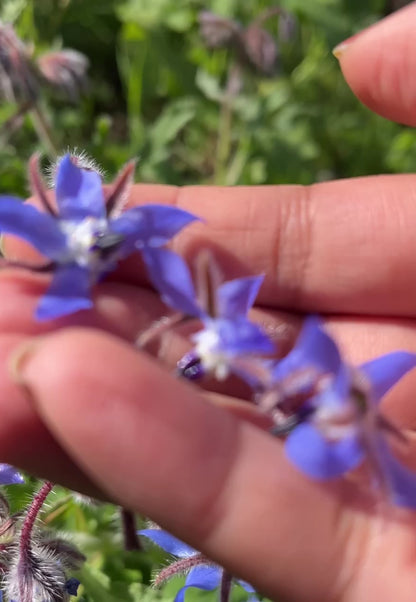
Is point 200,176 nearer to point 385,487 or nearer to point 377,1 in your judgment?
point 377,1

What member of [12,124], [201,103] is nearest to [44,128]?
[12,124]

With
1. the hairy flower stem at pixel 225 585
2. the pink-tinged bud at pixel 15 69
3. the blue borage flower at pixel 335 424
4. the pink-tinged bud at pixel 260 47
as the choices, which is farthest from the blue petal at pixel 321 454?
the pink-tinged bud at pixel 260 47

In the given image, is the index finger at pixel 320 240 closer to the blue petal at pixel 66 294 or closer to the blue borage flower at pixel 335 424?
the blue petal at pixel 66 294

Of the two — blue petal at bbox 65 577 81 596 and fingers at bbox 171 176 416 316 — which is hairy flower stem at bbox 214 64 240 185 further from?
blue petal at bbox 65 577 81 596

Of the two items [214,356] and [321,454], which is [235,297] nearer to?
[214,356]

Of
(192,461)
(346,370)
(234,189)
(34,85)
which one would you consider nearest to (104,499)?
(192,461)

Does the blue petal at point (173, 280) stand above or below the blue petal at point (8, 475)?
above

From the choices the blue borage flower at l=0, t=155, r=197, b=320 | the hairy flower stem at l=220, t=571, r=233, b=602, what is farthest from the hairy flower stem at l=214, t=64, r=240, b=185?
the hairy flower stem at l=220, t=571, r=233, b=602
